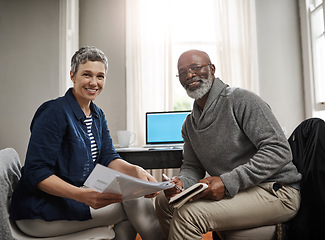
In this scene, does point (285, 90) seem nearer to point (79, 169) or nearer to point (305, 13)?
point (305, 13)

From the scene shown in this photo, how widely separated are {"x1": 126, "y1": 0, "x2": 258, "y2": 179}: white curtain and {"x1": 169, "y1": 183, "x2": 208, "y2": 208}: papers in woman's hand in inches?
76.8

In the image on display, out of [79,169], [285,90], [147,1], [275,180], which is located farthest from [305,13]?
[79,169]

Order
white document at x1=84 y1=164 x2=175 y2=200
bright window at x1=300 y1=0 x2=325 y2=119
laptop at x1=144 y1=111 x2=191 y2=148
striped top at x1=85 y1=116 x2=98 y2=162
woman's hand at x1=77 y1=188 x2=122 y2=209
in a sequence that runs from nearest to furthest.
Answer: white document at x1=84 y1=164 x2=175 y2=200 → woman's hand at x1=77 y1=188 x2=122 y2=209 → striped top at x1=85 y1=116 x2=98 y2=162 → laptop at x1=144 y1=111 x2=191 y2=148 → bright window at x1=300 y1=0 x2=325 y2=119

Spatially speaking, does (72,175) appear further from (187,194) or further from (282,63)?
(282,63)

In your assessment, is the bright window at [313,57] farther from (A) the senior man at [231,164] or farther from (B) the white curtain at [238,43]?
(A) the senior man at [231,164]

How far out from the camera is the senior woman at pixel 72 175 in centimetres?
103

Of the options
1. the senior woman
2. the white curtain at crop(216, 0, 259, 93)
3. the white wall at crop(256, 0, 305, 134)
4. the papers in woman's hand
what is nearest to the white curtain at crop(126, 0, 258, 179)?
the white curtain at crop(216, 0, 259, 93)

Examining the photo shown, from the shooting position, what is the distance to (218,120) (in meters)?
1.32

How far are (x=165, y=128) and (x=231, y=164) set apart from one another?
1360 millimetres

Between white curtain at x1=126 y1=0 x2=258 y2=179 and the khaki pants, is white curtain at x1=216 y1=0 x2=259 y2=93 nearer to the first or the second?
white curtain at x1=126 y1=0 x2=258 y2=179

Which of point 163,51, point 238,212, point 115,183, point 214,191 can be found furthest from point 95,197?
point 163,51

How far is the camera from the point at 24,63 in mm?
2402

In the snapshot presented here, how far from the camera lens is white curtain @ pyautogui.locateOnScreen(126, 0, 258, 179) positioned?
3002 mm

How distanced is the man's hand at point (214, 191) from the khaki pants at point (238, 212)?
0.02m
